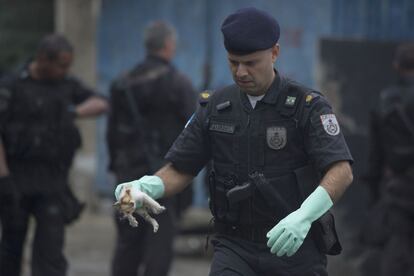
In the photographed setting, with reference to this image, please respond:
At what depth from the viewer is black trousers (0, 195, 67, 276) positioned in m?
7.23

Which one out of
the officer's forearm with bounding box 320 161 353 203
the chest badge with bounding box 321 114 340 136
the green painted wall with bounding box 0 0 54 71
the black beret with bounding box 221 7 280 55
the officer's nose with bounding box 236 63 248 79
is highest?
the black beret with bounding box 221 7 280 55

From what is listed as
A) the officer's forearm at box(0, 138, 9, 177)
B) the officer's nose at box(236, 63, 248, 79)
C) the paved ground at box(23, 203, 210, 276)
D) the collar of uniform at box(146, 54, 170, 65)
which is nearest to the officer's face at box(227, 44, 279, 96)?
→ the officer's nose at box(236, 63, 248, 79)

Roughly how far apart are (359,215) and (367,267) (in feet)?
1.30

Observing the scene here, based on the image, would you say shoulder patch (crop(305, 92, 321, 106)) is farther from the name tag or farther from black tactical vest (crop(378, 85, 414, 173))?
black tactical vest (crop(378, 85, 414, 173))

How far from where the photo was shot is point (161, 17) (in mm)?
10836

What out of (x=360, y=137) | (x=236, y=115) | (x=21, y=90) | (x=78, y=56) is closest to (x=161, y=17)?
(x=78, y=56)

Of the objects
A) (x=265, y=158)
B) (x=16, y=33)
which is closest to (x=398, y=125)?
(x=265, y=158)

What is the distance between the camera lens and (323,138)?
4.97 metres

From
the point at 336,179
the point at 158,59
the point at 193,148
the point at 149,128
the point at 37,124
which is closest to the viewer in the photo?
the point at 336,179

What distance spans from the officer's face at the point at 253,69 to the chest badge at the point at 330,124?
0.30 meters

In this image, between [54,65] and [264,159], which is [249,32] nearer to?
[264,159]

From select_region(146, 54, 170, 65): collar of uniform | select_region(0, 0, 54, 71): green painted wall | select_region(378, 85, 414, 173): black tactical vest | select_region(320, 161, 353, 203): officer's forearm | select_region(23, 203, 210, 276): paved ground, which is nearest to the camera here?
select_region(320, 161, 353, 203): officer's forearm

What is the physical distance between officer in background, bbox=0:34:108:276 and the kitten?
227cm

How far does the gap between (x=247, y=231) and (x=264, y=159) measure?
0.32 m
